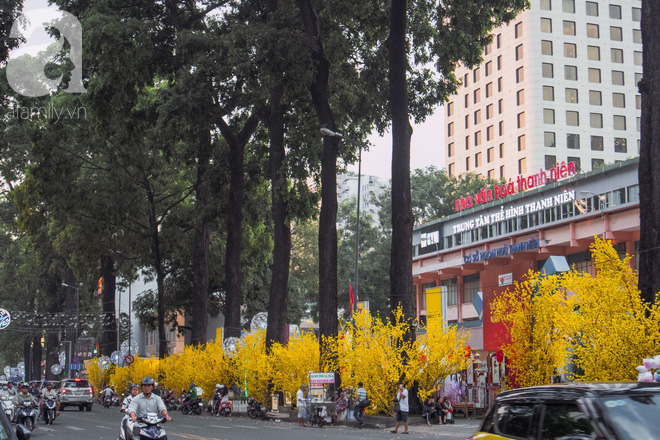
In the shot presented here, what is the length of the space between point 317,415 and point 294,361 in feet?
15.0

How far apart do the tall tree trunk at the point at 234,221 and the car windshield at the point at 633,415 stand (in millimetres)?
37170

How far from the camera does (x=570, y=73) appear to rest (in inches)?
3489

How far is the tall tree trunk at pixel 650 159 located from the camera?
2131cm

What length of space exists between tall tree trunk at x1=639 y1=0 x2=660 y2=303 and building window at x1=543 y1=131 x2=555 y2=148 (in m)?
66.0

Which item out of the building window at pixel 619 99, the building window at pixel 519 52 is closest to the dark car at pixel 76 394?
the building window at pixel 519 52

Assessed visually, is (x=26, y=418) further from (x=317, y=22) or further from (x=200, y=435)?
(x=317, y=22)

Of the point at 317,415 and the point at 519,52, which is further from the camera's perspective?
the point at 519,52

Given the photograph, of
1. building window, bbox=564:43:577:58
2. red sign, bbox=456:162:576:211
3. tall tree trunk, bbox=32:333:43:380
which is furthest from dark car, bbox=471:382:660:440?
tall tree trunk, bbox=32:333:43:380

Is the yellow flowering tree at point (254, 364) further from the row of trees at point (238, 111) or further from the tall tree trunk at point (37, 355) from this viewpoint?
the tall tree trunk at point (37, 355)

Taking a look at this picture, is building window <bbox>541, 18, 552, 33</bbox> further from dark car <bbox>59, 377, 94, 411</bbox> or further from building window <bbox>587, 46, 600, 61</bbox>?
dark car <bbox>59, 377, 94, 411</bbox>

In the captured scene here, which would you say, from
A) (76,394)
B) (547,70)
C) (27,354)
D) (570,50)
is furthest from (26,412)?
(27,354)

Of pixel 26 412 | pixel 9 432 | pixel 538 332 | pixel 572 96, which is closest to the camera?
pixel 9 432

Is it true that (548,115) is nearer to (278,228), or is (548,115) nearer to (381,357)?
(278,228)

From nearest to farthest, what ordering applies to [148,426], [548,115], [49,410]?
[148,426], [49,410], [548,115]
